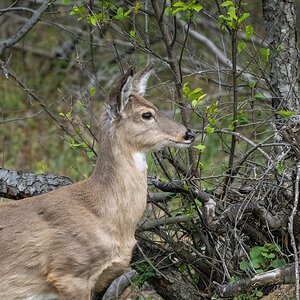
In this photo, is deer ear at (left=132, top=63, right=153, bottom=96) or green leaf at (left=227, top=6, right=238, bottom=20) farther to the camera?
deer ear at (left=132, top=63, right=153, bottom=96)

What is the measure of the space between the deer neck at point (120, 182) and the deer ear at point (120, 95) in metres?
0.21

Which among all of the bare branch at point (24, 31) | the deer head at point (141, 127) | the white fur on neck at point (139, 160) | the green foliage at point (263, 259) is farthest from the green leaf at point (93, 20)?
the green foliage at point (263, 259)

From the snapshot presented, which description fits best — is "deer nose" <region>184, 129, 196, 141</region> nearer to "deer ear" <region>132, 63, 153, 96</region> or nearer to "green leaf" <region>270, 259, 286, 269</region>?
"deer ear" <region>132, 63, 153, 96</region>

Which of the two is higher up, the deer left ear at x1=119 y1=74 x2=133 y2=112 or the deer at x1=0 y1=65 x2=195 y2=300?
the deer left ear at x1=119 y1=74 x2=133 y2=112

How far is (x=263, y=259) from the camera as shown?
630 centimetres

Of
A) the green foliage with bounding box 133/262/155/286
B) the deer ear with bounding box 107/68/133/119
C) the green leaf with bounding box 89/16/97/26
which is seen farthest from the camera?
the green foliage with bounding box 133/262/155/286

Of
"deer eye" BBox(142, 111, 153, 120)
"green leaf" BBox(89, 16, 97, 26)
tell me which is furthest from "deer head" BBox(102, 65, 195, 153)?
"green leaf" BBox(89, 16, 97, 26)

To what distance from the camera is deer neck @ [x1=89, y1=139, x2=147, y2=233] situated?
6039mm

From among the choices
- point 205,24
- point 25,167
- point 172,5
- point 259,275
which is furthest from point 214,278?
point 205,24

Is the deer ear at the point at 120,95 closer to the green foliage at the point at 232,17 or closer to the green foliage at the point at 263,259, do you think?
the green foliage at the point at 232,17

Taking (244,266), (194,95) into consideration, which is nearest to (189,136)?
(194,95)

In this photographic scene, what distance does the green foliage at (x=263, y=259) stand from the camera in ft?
20.4

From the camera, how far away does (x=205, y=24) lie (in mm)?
12781

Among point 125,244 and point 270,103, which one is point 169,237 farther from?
point 270,103
